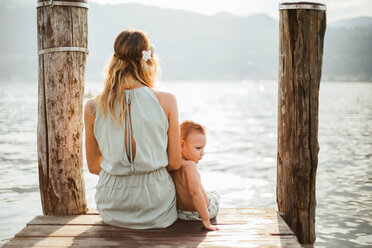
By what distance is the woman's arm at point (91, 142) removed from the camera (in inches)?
128

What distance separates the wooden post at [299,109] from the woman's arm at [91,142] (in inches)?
66.0

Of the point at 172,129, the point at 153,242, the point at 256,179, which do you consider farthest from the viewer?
the point at 256,179

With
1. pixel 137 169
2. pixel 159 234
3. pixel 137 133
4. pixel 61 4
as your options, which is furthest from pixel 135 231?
pixel 61 4

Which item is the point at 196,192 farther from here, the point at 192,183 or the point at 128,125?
the point at 128,125

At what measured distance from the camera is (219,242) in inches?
122

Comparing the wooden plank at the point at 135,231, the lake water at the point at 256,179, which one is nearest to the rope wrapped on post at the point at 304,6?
the wooden plank at the point at 135,231

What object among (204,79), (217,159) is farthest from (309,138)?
(204,79)

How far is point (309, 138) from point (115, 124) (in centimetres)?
178

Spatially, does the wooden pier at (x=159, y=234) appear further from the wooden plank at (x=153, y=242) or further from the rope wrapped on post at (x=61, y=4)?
the rope wrapped on post at (x=61, y=4)

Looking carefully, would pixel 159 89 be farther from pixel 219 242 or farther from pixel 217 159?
pixel 217 159

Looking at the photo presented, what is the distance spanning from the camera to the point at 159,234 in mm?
3215

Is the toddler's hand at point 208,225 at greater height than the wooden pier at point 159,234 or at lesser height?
greater

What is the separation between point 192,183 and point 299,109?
48.7 inches

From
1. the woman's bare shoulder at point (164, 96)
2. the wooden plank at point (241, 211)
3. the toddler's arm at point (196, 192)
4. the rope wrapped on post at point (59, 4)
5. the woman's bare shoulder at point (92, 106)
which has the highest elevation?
the rope wrapped on post at point (59, 4)
